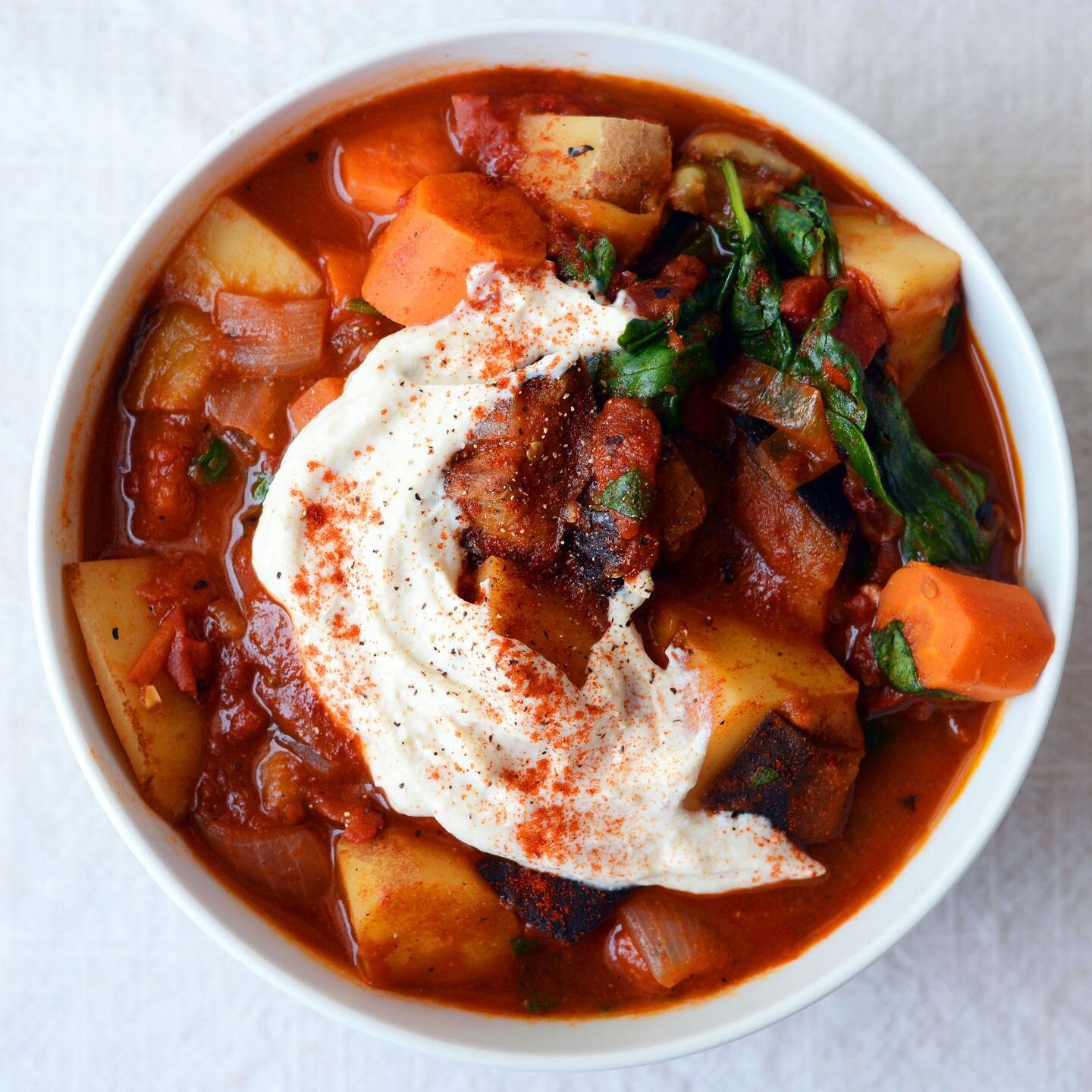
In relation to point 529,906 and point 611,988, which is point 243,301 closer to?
point 529,906

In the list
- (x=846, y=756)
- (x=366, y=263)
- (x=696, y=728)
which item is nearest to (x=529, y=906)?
(x=696, y=728)

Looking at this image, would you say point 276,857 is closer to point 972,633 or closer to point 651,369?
point 651,369

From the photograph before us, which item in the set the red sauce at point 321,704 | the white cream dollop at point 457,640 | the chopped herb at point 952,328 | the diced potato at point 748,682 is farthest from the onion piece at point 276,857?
the chopped herb at point 952,328

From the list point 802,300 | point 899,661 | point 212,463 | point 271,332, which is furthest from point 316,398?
point 899,661

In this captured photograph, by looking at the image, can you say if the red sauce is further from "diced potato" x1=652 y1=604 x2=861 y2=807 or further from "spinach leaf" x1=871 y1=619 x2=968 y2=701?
"diced potato" x1=652 y1=604 x2=861 y2=807

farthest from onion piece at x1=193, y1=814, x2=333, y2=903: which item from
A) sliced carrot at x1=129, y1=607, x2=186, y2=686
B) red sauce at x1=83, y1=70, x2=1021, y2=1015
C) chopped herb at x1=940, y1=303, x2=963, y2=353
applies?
chopped herb at x1=940, y1=303, x2=963, y2=353

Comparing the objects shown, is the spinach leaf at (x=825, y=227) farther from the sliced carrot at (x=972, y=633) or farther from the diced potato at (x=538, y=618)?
the diced potato at (x=538, y=618)
